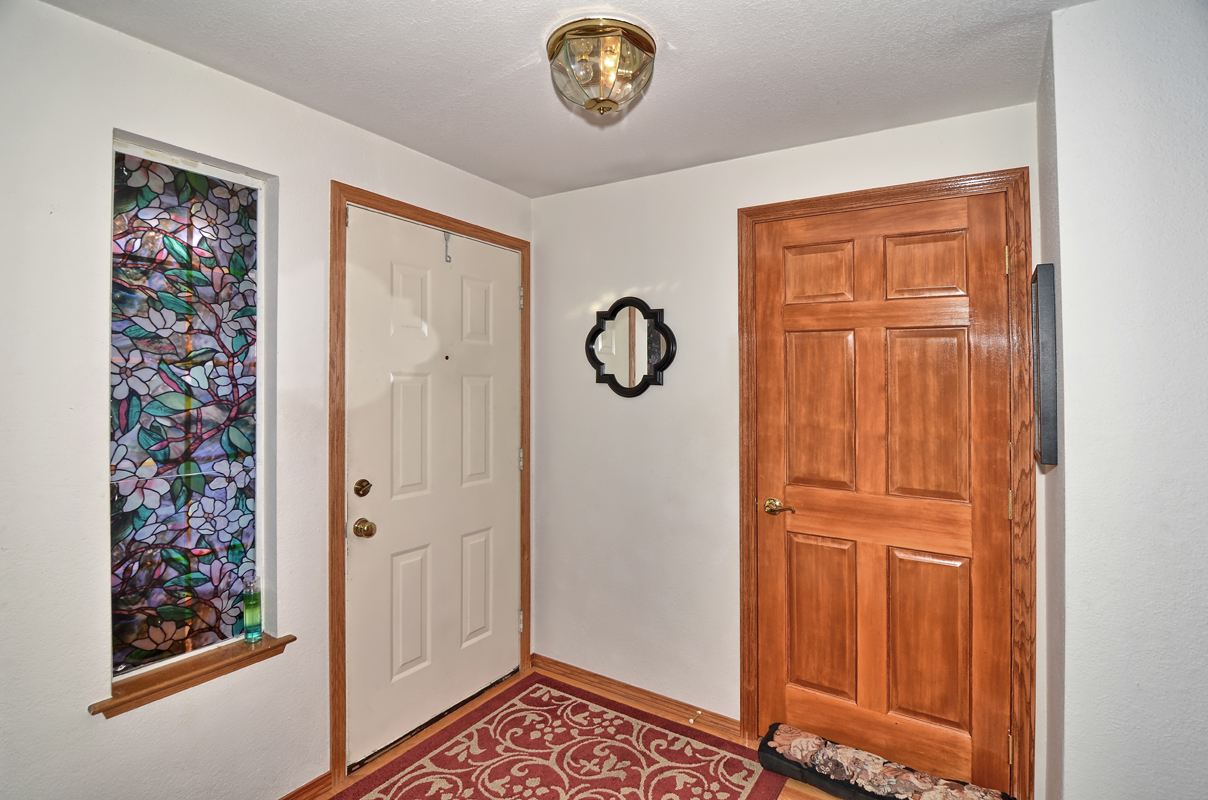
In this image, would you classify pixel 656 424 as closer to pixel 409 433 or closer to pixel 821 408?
pixel 821 408

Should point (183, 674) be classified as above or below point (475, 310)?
below

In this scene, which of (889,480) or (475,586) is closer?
(889,480)

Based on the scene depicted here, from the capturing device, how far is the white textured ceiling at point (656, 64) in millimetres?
1531

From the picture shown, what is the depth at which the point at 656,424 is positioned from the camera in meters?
2.75

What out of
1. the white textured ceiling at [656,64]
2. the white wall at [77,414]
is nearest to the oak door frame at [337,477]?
the white wall at [77,414]

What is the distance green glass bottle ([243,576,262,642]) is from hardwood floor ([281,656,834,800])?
0.57 meters

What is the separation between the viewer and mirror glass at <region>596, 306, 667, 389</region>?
2751 mm

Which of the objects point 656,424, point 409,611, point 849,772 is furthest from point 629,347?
Result: point 849,772

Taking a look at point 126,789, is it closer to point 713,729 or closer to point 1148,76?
point 713,729

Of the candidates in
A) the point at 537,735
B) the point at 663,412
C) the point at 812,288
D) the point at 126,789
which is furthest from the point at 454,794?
the point at 812,288

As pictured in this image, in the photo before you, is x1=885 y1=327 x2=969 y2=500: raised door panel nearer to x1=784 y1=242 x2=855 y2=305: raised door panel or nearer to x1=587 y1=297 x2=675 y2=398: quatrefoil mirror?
x1=784 y1=242 x2=855 y2=305: raised door panel

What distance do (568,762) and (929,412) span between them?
1.87 meters

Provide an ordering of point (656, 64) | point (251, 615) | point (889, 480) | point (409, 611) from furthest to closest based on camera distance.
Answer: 1. point (409, 611)
2. point (889, 480)
3. point (251, 615)
4. point (656, 64)

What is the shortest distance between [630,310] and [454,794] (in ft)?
6.60
